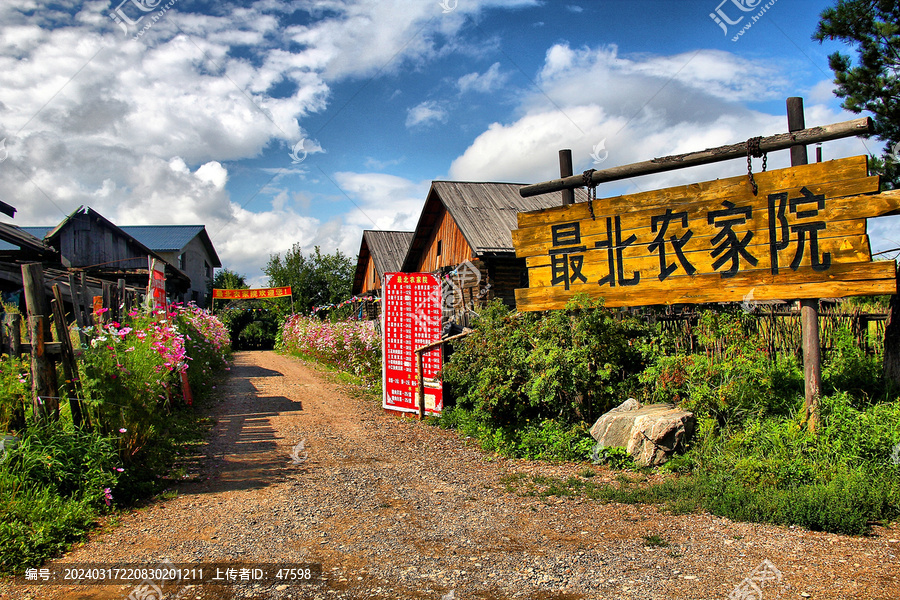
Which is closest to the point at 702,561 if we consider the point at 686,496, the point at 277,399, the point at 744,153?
the point at 686,496

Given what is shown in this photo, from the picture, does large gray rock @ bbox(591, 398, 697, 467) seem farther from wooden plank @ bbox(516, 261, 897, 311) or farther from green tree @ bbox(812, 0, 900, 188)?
green tree @ bbox(812, 0, 900, 188)

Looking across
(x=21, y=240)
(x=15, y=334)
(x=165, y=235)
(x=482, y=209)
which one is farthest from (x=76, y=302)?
(x=165, y=235)

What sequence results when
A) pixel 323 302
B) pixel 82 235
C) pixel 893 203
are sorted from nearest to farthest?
pixel 893 203 → pixel 82 235 → pixel 323 302

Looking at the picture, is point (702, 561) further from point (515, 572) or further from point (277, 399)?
point (277, 399)

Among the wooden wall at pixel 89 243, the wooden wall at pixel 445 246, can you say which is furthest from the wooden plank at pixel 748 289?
the wooden wall at pixel 89 243

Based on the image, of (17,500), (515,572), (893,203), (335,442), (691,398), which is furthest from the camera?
(335,442)

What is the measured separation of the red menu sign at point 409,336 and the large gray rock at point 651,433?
3.61 metres

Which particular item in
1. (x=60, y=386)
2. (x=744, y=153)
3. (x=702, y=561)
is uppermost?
(x=744, y=153)

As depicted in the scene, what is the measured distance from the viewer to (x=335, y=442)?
7609 millimetres

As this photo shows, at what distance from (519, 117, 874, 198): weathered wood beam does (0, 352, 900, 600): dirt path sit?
3731 millimetres

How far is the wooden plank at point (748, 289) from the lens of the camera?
5.42 m

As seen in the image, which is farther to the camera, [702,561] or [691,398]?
[691,398]

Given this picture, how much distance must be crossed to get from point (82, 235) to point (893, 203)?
24.0m

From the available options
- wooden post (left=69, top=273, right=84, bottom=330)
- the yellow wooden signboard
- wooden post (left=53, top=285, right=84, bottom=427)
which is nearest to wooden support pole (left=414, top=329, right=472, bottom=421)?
the yellow wooden signboard
